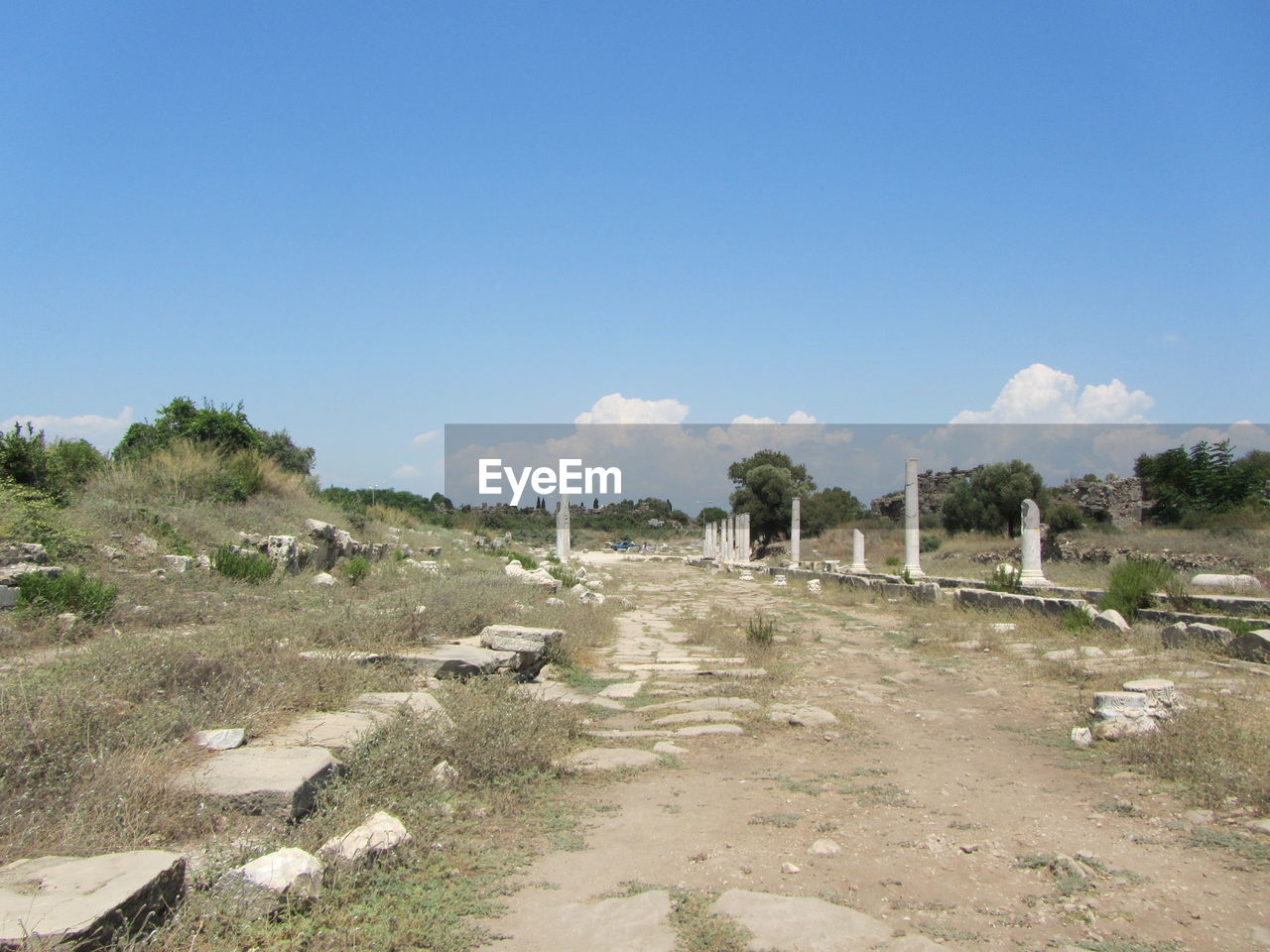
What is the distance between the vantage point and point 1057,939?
2842 mm

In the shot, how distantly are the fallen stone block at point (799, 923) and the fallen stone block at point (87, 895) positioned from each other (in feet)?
6.05

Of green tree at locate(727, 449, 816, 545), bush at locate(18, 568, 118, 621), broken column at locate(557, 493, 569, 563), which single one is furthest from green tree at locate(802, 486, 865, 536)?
bush at locate(18, 568, 118, 621)

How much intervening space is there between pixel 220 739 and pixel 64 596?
428 centimetres

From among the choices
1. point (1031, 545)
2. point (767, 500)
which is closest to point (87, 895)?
point (1031, 545)

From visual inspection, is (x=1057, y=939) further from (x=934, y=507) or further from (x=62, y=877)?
(x=934, y=507)

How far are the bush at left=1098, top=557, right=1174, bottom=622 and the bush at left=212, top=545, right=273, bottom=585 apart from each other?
11.1 meters

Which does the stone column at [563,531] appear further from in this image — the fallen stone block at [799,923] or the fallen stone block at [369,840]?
the fallen stone block at [799,923]

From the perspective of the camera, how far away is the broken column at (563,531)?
26.4 metres

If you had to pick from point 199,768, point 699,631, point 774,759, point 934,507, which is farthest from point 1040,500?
point 199,768

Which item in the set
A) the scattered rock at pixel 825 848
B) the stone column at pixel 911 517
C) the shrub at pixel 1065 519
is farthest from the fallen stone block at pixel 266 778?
the shrub at pixel 1065 519

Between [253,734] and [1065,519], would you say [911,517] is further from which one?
[253,734]

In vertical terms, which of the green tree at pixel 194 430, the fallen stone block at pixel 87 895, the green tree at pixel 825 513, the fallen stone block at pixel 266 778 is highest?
the green tree at pixel 194 430

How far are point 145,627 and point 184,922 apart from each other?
18.1 feet

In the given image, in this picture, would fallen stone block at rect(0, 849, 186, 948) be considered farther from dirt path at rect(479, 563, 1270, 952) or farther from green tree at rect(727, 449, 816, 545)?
green tree at rect(727, 449, 816, 545)
